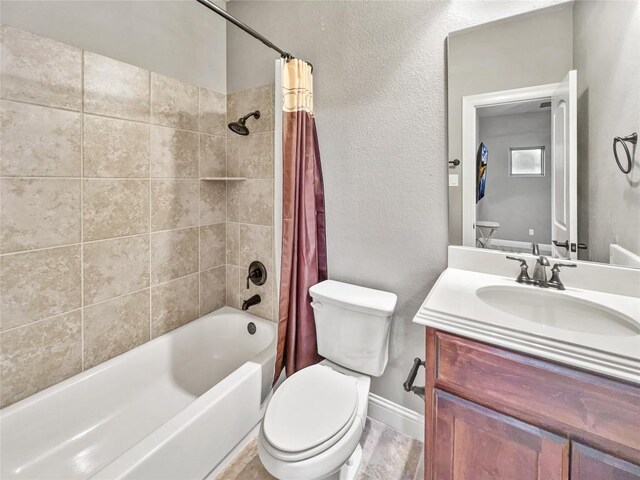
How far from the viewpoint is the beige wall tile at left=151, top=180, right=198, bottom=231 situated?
164cm

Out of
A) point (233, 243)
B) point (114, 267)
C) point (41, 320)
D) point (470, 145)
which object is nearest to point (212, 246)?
point (233, 243)

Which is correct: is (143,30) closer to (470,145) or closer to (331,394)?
(470,145)

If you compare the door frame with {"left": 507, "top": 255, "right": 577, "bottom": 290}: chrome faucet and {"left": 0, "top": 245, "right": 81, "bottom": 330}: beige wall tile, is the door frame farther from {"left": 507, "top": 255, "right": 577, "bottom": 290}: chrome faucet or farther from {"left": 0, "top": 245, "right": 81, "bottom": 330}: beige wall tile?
{"left": 0, "top": 245, "right": 81, "bottom": 330}: beige wall tile

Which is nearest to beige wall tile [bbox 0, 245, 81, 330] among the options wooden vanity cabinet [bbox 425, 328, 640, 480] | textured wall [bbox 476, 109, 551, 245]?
wooden vanity cabinet [bbox 425, 328, 640, 480]

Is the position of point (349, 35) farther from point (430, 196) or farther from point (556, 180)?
point (556, 180)

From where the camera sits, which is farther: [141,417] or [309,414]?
[141,417]

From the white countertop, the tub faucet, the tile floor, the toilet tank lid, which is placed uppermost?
the white countertop

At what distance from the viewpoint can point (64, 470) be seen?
3.84ft

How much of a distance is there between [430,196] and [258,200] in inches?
42.9

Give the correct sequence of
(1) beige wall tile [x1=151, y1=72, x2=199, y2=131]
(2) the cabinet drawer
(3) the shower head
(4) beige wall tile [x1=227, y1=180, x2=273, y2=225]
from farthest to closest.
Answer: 1. (4) beige wall tile [x1=227, y1=180, x2=273, y2=225]
2. (3) the shower head
3. (1) beige wall tile [x1=151, y1=72, x2=199, y2=131]
4. (2) the cabinet drawer

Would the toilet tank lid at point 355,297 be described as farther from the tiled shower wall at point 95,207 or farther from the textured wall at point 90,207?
the textured wall at point 90,207

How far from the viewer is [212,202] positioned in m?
1.97

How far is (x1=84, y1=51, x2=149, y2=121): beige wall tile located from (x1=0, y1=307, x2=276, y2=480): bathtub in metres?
1.25

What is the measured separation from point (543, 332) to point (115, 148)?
1902mm
